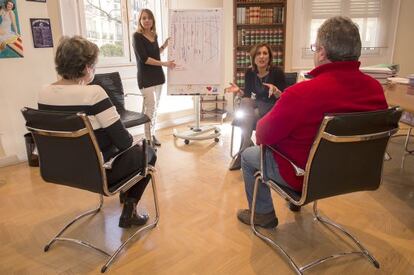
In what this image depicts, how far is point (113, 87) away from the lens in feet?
11.9

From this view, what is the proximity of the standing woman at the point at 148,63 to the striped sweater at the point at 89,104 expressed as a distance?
192 cm

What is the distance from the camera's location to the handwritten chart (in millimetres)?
3818

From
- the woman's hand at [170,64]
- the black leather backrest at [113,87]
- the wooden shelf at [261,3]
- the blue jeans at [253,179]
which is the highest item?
the wooden shelf at [261,3]

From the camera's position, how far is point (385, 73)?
125 inches

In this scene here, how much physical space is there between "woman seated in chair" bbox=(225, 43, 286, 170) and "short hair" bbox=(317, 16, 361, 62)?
1.44 meters

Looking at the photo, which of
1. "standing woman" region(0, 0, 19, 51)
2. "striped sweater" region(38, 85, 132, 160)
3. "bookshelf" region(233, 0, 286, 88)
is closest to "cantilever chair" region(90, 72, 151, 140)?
"standing woman" region(0, 0, 19, 51)

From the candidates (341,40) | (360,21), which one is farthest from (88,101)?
(360,21)

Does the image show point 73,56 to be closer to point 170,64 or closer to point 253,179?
point 253,179

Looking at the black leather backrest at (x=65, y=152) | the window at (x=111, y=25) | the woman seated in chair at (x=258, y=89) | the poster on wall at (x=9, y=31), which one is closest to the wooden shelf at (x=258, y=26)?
the window at (x=111, y=25)

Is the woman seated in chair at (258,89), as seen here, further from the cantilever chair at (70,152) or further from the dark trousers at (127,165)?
the cantilever chair at (70,152)

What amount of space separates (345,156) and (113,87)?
105 inches

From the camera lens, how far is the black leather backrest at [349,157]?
4.80ft

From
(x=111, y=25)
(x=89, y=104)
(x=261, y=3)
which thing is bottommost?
(x=89, y=104)

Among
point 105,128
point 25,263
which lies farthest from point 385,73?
point 25,263
